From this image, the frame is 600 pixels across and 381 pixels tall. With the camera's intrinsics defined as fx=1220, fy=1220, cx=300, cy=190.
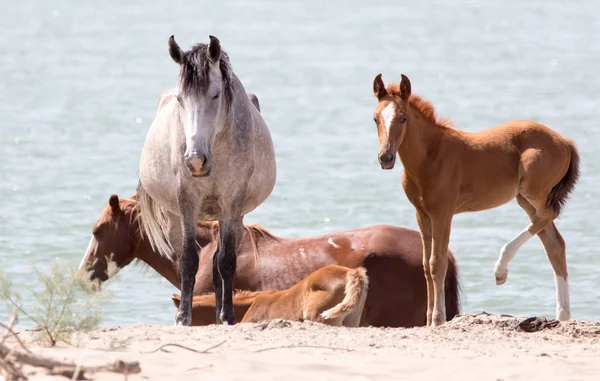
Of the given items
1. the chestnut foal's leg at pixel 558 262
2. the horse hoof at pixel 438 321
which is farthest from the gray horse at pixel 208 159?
the chestnut foal's leg at pixel 558 262

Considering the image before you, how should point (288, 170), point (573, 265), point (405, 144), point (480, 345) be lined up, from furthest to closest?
point (288, 170) → point (573, 265) → point (405, 144) → point (480, 345)

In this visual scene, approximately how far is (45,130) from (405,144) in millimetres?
18880

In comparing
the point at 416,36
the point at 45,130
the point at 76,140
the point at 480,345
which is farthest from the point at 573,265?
the point at 416,36

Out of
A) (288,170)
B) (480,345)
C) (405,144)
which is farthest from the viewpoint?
(288,170)

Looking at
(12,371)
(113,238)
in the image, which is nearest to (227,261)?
(113,238)

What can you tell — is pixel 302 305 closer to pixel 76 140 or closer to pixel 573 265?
pixel 573 265

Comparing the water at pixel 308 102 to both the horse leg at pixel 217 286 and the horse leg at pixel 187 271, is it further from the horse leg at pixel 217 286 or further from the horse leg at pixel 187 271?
the horse leg at pixel 187 271

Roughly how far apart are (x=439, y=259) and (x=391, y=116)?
982 mm

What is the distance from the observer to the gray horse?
290 inches

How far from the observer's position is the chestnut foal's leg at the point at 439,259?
25.7ft

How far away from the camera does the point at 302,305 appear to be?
327 inches

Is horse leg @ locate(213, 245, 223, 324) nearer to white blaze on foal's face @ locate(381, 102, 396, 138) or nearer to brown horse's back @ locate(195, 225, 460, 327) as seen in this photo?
brown horse's back @ locate(195, 225, 460, 327)

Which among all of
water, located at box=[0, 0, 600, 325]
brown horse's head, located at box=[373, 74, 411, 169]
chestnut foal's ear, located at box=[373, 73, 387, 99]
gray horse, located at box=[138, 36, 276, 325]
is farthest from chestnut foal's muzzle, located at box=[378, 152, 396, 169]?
water, located at box=[0, 0, 600, 325]

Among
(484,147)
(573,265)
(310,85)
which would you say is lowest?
(573,265)
